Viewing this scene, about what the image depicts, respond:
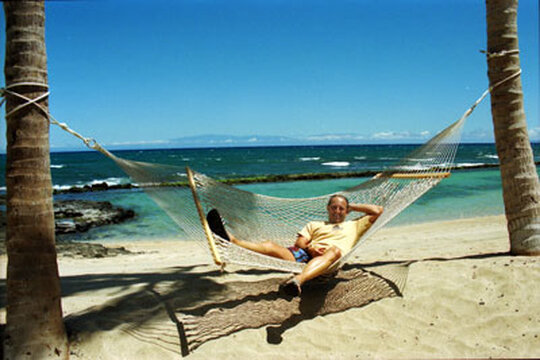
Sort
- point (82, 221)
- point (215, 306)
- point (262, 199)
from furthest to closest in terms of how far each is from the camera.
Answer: point (82, 221) → point (262, 199) → point (215, 306)

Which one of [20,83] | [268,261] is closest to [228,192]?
[268,261]

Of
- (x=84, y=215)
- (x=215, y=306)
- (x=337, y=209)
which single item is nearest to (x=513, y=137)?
(x=337, y=209)

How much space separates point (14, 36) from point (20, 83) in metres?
0.19

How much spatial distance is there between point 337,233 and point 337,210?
0.21 m

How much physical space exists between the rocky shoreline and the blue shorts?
3047mm

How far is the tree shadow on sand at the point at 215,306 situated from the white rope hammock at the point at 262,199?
11.5 inches

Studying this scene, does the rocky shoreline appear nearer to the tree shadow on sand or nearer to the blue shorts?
the tree shadow on sand

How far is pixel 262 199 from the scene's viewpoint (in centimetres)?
319

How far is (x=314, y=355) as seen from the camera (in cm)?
204

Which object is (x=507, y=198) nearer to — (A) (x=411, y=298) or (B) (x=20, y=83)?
(A) (x=411, y=298)

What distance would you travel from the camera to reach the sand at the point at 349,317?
6.66 feet

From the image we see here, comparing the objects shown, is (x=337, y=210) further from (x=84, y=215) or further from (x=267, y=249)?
(x=84, y=215)

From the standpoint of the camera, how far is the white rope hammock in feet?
7.70

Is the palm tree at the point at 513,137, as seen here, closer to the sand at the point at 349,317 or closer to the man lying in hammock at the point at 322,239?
the sand at the point at 349,317
